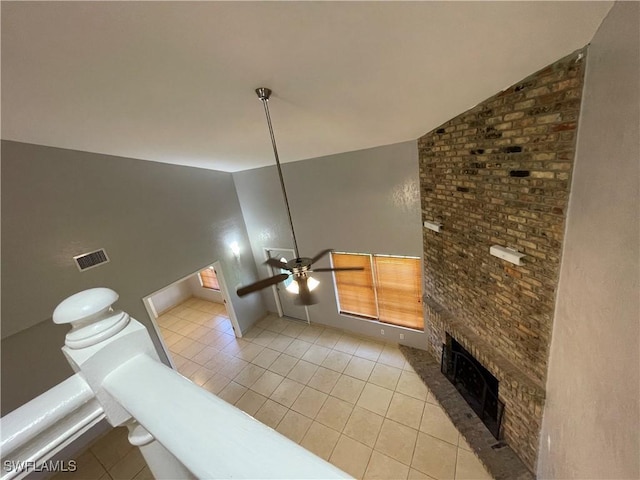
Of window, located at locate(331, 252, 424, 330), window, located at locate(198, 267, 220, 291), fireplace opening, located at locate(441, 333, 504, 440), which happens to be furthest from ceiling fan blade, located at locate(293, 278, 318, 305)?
window, located at locate(198, 267, 220, 291)

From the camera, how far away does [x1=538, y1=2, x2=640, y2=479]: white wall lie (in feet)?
4.21

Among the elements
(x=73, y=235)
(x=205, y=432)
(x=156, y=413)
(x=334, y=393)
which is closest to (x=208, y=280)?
(x=73, y=235)

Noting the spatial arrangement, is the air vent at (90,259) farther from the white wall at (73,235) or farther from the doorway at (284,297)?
the doorway at (284,297)

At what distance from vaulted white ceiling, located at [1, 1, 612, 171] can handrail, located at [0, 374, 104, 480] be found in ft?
5.35

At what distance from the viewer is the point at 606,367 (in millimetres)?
1548

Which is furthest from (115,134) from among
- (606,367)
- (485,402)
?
(485,402)

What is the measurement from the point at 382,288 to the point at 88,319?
427 cm

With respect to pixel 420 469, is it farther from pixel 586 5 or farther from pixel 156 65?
pixel 156 65

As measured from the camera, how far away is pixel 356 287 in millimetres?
4781

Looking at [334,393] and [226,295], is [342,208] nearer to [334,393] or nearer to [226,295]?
[334,393]

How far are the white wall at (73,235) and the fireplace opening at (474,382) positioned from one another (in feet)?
14.9

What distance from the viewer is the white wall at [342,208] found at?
Answer: 368 centimetres

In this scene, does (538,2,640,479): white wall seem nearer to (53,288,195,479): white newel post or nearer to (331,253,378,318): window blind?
(53,288,195,479): white newel post

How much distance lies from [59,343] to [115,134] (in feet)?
9.04
